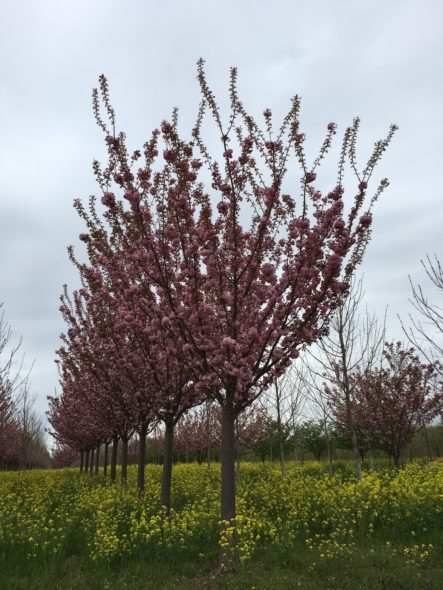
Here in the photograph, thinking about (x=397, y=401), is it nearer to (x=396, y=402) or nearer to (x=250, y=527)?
(x=396, y=402)

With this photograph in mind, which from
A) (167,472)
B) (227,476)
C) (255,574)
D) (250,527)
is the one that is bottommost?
(255,574)

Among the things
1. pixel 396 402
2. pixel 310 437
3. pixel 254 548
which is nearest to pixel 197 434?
pixel 310 437

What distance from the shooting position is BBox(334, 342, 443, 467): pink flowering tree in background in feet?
51.8

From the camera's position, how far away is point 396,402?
15.9 meters

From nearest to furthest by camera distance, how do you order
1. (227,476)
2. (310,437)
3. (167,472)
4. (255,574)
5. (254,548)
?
(255,574) → (227,476) → (254,548) → (167,472) → (310,437)

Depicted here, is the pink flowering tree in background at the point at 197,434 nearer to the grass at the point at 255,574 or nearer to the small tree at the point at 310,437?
the small tree at the point at 310,437

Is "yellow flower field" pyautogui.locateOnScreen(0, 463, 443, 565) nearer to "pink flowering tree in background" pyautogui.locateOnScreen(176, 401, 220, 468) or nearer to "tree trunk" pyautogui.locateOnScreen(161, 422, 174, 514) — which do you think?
"tree trunk" pyautogui.locateOnScreen(161, 422, 174, 514)

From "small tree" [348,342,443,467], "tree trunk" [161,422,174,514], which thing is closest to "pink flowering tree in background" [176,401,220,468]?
"small tree" [348,342,443,467]

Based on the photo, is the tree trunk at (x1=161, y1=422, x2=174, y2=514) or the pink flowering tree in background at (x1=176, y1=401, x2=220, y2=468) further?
the pink flowering tree in background at (x1=176, y1=401, x2=220, y2=468)

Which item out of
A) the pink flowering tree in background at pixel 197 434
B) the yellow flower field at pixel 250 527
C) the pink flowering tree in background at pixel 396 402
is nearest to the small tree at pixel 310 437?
the pink flowering tree in background at pixel 197 434

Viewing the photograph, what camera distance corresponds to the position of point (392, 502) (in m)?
9.12

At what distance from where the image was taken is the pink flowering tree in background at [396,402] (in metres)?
15.8

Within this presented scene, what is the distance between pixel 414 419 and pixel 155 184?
14096 millimetres

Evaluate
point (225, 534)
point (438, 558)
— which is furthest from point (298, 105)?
point (438, 558)
